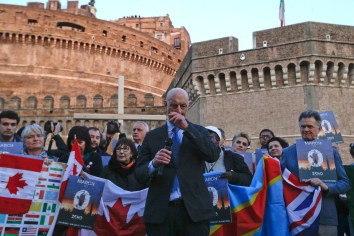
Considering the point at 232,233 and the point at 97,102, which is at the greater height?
the point at 97,102

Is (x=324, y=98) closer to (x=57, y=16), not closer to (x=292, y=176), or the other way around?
(x=292, y=176)

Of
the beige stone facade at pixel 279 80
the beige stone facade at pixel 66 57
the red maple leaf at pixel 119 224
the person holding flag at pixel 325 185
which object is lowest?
the red maple leaf at pixel 119 224

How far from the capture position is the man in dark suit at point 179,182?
2.57 m

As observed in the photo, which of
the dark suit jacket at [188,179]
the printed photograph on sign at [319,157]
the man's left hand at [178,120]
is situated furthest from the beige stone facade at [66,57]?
the man's left hand at [178,120]

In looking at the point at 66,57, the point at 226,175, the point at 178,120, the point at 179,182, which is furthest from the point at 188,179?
the point at 66,57

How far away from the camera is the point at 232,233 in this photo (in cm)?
414

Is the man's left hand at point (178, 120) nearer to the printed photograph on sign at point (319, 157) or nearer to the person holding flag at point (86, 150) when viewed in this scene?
the printed photograph on sign at point (319, 157)

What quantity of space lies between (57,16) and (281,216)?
1324 inches

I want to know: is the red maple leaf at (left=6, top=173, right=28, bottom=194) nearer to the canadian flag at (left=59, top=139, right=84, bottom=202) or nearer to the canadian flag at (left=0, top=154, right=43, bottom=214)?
the canadian flag at (left=0, top=154, right=43, bottom=214)

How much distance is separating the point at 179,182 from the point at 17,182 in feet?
6.54

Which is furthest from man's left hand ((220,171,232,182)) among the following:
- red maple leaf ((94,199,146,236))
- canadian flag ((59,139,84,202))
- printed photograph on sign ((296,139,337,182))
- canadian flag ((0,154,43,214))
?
canadian flag ((0,154,43,214))

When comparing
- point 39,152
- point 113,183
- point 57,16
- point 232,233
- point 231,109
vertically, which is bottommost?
point 232,233

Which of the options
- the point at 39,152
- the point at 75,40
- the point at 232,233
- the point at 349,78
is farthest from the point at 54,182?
the point at 75,40

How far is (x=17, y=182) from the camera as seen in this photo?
3871 mm
